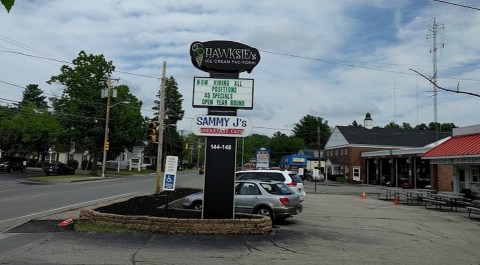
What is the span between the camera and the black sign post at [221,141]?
42.2ft

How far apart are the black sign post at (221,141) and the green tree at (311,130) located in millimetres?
123578

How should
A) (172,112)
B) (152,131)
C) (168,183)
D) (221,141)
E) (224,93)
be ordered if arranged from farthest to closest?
(172,112) < (152,131) < (168,183) < (224,93) < (221,141)

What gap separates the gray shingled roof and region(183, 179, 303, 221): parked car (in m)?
57.9

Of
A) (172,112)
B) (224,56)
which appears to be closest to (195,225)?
(224,56)

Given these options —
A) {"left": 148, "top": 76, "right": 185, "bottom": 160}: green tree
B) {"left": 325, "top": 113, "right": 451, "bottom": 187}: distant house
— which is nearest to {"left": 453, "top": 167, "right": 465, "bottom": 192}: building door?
{"left": 325, "top": 113, "right": 451, "bottom": 187}: distant house

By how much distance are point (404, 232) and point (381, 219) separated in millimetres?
3673

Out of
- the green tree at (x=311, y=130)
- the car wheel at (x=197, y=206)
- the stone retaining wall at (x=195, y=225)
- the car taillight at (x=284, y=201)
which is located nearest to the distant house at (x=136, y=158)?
the green tree at (x=311, y=130)

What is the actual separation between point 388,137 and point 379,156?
14.2 meters

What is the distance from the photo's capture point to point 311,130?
136875 mm

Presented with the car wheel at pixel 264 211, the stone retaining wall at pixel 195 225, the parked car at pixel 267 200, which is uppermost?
the parked car at pixel 267 200

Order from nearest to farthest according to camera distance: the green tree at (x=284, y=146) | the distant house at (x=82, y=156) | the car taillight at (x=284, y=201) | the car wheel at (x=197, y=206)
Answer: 1. the car taillight at (x=284, y=201)
2. the car wheel at (x=197, y=206)
3. the distant house at (x=82, y=156)
4. the green tree at (x=284, y=146)

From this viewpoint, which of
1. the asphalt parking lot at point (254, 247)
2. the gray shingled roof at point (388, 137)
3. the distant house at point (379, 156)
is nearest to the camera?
the asphalt parking lot at point (254, 247)

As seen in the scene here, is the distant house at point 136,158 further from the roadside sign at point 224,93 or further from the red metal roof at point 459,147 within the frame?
the roadside sign at point 224,93

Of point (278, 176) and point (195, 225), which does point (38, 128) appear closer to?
point (278, 176)
